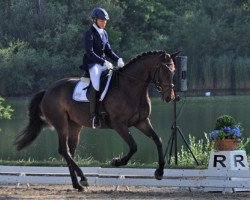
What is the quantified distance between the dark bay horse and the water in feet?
4.44

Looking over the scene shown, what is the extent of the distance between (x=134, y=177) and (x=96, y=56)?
6.18 feet

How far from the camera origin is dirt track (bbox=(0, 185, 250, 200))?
935 cm

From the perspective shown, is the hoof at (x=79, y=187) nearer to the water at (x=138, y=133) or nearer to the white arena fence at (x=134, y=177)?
the white arena fence at (x=134, y=177)

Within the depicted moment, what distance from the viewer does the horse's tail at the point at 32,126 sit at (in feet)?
36.4

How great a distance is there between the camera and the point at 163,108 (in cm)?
3594

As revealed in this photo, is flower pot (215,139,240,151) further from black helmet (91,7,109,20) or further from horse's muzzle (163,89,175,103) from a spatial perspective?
black helmet (91,7,109,20)

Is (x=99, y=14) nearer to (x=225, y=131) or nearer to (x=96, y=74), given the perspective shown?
(x=96, y=74)

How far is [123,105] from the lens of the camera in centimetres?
985

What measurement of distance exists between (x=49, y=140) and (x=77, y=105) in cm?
1367

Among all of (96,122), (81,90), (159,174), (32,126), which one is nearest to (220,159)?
(159,174)

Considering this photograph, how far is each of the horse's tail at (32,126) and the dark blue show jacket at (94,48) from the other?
1.16m

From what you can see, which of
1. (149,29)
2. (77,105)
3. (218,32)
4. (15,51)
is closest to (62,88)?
(77,105)

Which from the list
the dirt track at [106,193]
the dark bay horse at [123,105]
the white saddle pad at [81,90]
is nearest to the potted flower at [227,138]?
the dirt track at [106,193]

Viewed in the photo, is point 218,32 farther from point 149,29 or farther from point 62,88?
point 62,88
